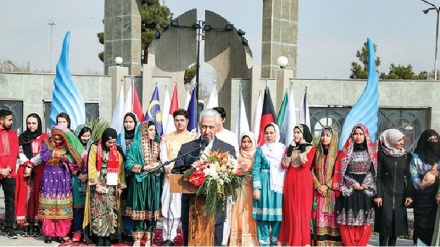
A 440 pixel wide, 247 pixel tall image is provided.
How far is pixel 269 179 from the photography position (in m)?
6.38

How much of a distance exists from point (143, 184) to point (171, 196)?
1.42ft

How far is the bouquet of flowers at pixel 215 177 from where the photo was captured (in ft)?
15.3

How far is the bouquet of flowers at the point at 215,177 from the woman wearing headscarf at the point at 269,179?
1.47 meters

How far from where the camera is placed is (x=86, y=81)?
456 inches

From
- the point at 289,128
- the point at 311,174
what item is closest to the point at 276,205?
the point at 311,174

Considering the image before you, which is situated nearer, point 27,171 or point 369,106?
point 27,171

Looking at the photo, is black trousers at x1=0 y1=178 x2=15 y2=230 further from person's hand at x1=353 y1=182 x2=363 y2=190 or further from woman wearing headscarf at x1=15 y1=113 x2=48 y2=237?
person's hand at x1=353 y1=182 x2=363 y2=190

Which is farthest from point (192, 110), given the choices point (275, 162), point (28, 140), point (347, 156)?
point (347, 156)

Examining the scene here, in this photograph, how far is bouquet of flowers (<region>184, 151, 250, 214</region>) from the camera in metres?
4.67

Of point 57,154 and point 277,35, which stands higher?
point 277,35

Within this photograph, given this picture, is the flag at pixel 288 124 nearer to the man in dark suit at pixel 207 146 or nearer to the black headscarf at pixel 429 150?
the black headscarf at pixel 429 150

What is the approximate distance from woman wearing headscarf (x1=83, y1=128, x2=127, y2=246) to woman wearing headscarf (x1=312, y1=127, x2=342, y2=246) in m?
2.18

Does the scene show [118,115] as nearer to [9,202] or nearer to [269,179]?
[9,202]

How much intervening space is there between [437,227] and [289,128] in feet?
12.2
